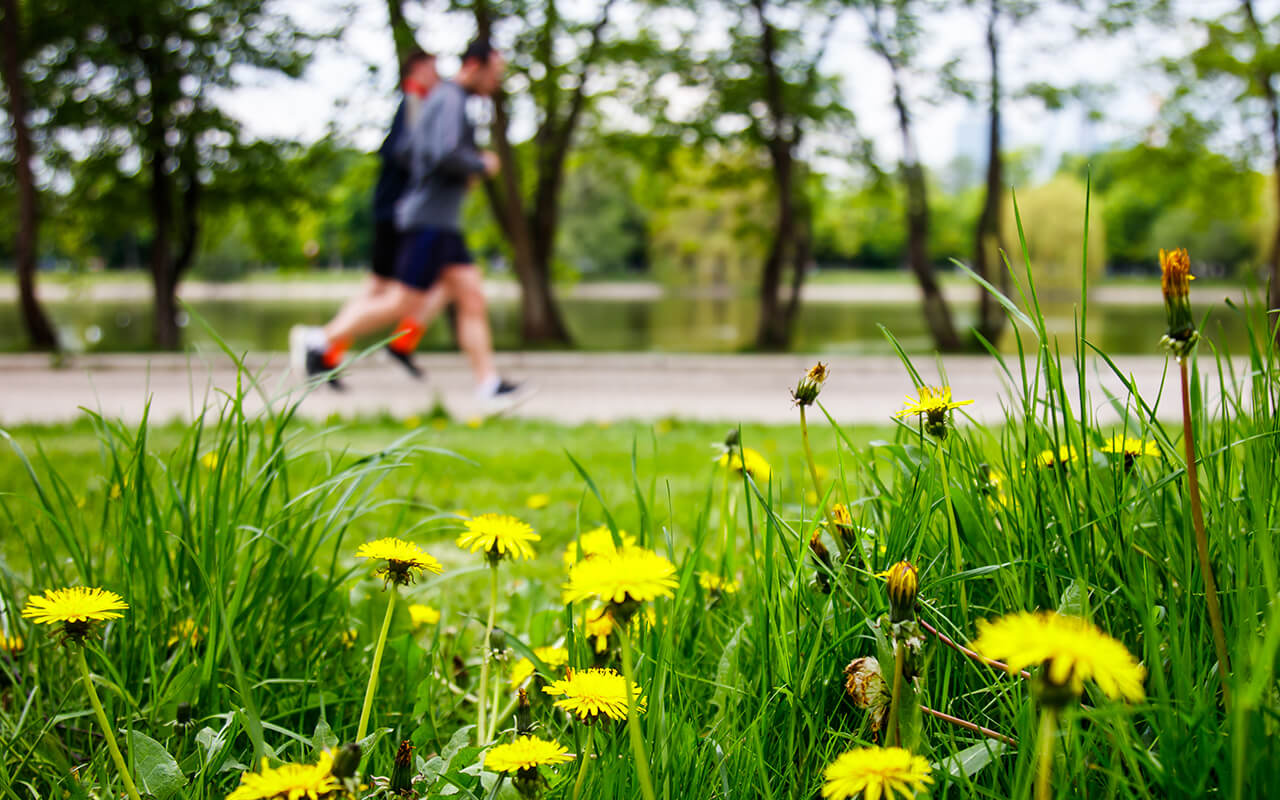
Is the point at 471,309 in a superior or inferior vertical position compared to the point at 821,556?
superior

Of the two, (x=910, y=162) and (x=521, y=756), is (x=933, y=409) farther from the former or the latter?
(x=910, y=162)

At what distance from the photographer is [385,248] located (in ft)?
25.2

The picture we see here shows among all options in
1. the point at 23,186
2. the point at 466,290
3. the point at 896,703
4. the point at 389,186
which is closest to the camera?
the point at 896,703

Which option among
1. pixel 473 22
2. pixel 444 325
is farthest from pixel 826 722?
pixel 444 325

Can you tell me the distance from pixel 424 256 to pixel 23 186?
7046mm

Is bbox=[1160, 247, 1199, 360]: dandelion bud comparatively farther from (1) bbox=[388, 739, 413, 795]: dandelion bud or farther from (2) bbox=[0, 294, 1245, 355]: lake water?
(2) bbox=[0, 294, 1245, 355]: lake water

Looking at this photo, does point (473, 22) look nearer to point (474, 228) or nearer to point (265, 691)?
point (474, 228)

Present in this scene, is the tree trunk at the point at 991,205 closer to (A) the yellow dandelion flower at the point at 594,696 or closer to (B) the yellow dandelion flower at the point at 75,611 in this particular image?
(A) the yellow dandelion flower at the point at 594,696

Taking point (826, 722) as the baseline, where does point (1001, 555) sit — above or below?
above

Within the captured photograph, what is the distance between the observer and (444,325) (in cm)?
2648

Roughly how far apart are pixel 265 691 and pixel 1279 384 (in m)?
1.42

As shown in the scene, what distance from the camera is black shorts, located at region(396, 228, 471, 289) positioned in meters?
6.67

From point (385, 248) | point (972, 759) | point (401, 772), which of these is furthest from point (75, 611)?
point (385, 248)

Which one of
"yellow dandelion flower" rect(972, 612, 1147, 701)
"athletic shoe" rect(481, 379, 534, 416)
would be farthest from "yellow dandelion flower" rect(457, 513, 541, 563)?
"athletic shoe" rect(481, 379, 534, 416)
